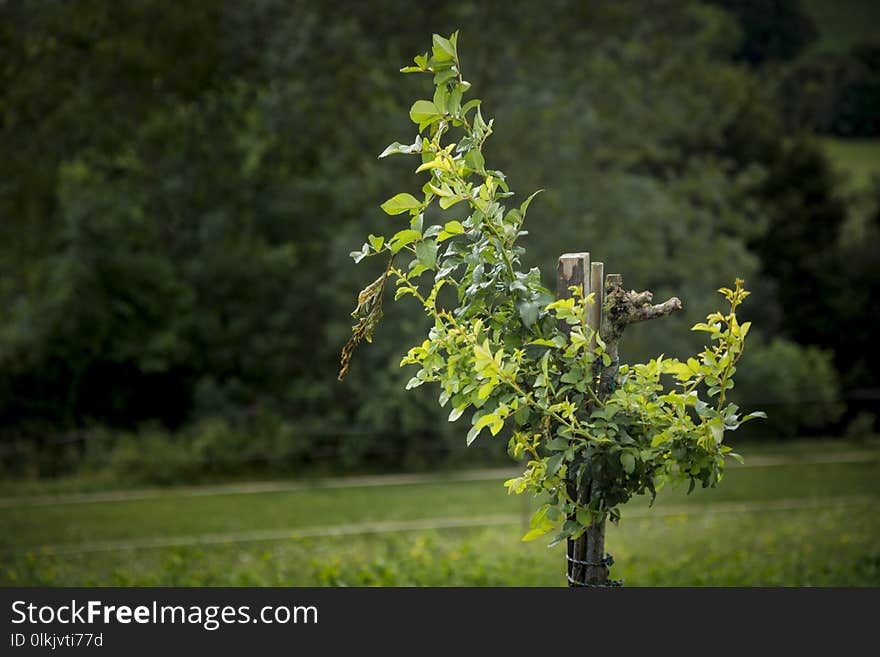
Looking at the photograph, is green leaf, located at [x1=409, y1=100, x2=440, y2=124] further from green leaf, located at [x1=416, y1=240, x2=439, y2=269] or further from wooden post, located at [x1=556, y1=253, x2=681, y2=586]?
wooden post, located at [x1=556, y1=253, x2=681, y2=586]

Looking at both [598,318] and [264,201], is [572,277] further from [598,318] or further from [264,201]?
[264,201]

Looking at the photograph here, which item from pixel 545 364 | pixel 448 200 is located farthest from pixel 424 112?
pixel 545 364

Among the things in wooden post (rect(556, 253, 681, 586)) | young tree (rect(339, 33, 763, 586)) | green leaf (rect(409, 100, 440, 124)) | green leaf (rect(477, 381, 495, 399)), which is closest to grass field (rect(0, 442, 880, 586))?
wooden post (rect(556, 253, 681, 586))

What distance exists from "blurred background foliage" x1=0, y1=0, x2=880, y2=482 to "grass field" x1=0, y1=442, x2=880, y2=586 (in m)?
1.25

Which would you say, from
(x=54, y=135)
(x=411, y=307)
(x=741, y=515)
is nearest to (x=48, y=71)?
(x=54, y=135)

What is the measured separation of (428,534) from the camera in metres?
7.66

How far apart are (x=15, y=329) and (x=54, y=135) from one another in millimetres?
2358

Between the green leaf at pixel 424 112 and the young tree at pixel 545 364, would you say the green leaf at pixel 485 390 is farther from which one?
the green leaf at pixel 424 112

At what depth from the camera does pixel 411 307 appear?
35.7 ft

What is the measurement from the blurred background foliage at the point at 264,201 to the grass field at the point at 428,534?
1249mm

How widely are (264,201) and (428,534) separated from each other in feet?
19.3

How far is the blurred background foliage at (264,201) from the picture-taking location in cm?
1109

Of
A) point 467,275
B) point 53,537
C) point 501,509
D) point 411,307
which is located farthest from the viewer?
point 411,307

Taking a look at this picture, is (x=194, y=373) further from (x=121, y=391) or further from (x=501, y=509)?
(x=501, y=509)
